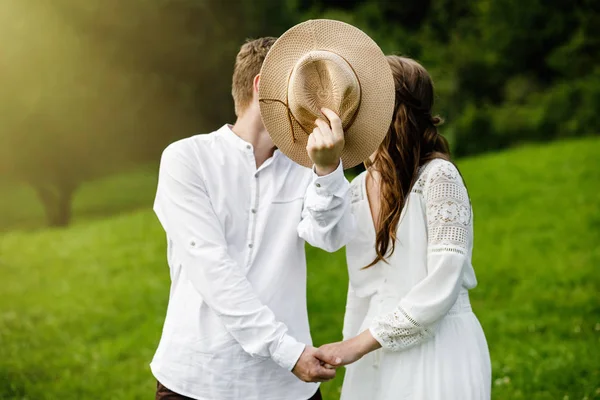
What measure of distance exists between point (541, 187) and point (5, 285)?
7660mm

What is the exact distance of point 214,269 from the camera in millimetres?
2816

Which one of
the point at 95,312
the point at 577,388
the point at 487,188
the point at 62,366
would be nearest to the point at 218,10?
the point at 487,188

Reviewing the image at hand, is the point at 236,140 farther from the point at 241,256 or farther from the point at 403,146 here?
the point at 403,146

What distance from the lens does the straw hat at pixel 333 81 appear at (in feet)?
8.85

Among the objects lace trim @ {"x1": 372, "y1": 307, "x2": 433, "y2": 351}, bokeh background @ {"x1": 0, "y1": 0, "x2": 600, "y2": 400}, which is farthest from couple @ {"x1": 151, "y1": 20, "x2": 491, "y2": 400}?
bokeh background @ {"x1": 0, "y1": 0, "x2": 600, "y2": 400}

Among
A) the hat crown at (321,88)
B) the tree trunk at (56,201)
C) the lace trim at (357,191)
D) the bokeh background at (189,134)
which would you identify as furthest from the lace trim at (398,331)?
the tree trunk at (56,201)

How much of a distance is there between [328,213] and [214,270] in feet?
1.49

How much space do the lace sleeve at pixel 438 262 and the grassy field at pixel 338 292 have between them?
10.5 ft

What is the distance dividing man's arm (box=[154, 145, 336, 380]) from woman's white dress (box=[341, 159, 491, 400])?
0.98 ft

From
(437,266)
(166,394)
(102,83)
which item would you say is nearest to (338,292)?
(166,394)

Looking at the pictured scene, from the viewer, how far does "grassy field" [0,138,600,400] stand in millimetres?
6500

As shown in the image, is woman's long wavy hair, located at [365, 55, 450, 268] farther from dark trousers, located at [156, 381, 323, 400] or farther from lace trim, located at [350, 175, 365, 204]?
dark trousers, located at [156, 381, 323, 400]

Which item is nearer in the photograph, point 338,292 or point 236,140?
point 236,140

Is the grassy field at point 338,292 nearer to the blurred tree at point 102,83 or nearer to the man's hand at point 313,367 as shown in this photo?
the man's hand at point 313,367
